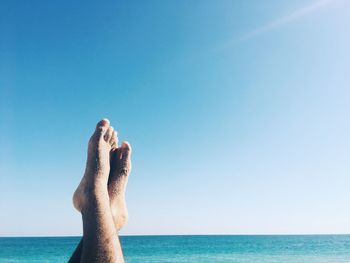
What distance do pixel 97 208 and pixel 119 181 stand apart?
848 millimetres

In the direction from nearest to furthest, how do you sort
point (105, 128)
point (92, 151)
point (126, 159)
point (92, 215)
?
point (92, 215) < point (92, 151) < point (105, 128) < point (126, 159)

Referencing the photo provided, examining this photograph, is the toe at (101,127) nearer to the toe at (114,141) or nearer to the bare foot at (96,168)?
the bare foot at (96,168)

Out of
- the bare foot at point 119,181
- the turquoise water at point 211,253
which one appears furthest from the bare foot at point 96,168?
the turquoise water at point 211,253

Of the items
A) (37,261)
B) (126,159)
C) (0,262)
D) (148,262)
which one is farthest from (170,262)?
(126,159)

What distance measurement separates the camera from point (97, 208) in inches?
93.2

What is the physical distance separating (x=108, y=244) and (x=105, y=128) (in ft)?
3.87

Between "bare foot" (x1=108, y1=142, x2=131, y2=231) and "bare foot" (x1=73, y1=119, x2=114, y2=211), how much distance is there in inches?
5.4

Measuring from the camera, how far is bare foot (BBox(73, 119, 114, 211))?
2.58m

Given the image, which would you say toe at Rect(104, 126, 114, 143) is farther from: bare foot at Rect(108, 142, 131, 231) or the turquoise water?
the turquoise water

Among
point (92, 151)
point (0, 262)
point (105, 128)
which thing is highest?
point (105, 128)

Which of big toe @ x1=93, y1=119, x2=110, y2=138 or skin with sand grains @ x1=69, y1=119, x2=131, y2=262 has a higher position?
big toe @ x1=93, y1=119, x2=110, y2=138

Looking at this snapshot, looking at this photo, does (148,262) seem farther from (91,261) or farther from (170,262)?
(91,261)

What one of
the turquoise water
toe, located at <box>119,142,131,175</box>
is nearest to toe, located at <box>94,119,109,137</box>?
toe, located at <box>119,142,131,175</box>

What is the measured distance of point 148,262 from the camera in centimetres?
2016
